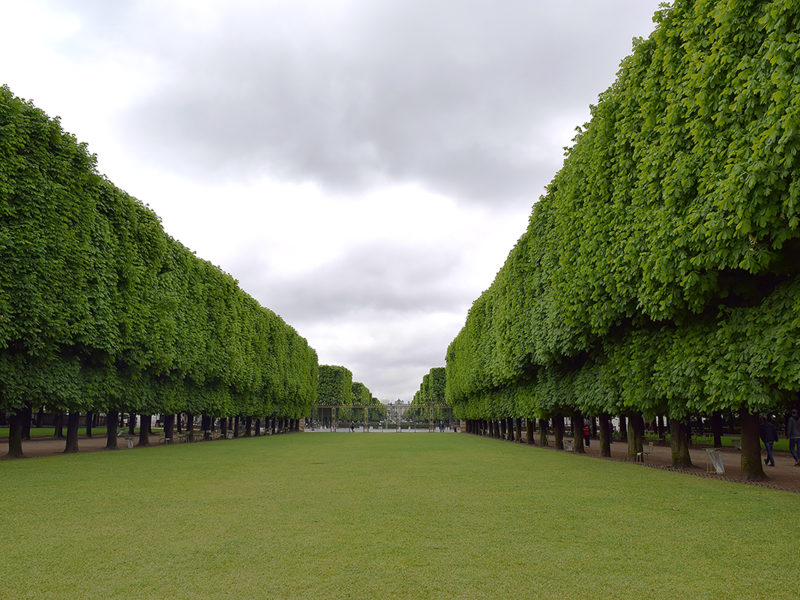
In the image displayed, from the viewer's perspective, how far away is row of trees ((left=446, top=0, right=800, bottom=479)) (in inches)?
364

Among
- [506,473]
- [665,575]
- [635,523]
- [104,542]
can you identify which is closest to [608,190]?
[506,473]

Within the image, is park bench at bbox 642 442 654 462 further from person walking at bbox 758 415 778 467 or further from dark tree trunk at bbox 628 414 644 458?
person walking at bbox 758 415 778 467

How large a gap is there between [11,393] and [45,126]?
9.42 meters

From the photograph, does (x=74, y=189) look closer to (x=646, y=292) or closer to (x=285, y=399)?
(x=646, y=292)

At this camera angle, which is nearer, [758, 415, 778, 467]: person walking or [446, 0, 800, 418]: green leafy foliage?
[446, 0, 800, 418]: green leafy foliage

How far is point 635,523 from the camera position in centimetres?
767

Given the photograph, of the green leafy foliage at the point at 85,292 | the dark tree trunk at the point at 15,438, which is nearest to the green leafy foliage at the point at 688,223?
the green leafy foliage at the point at 85,292

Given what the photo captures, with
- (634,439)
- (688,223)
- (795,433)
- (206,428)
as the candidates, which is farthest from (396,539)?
(206,428)

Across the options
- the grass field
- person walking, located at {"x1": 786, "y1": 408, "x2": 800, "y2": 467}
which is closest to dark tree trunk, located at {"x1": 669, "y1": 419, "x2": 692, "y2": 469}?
the grass field

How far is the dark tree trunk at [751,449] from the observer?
1337 cm

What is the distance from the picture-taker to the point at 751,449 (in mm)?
13531

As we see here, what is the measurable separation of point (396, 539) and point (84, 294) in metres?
18.1

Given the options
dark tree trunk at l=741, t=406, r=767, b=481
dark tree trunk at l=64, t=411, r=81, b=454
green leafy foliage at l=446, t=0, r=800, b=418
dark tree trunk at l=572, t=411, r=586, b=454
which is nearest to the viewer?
green leafy foliage at l=446, t=0, r=800, b=418

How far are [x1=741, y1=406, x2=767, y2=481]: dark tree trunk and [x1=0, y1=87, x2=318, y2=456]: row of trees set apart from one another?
2126 centimetres
